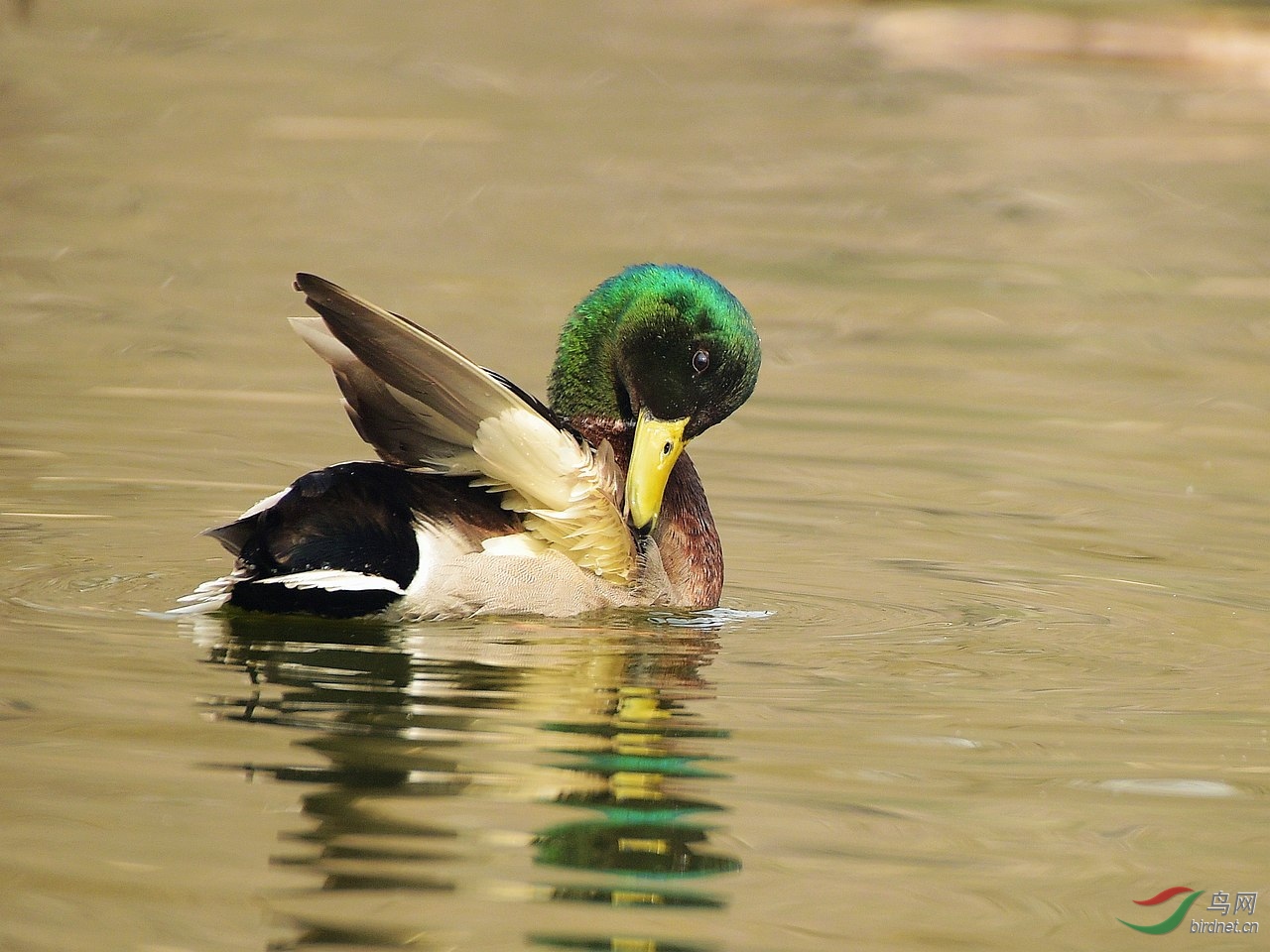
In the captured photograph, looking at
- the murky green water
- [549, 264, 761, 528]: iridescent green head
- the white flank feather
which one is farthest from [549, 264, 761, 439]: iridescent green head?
the murky green water

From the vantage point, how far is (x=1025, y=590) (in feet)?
23.7

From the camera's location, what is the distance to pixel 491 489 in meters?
6.12

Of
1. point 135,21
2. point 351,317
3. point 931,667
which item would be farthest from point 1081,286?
point 135,21

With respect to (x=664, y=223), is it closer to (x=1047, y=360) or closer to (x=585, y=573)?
(x=1047, y=360)

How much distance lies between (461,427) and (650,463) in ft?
2.96

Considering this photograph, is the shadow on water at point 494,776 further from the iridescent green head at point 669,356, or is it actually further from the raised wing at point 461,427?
the iridescent green head at point 669,356

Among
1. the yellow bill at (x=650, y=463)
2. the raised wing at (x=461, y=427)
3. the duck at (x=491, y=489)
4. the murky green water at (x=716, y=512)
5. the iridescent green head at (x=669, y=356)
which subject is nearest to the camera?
the murky green water at (x=716, y=512)

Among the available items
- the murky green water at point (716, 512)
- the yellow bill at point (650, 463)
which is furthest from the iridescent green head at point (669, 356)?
the murky green water at point (716, 512)

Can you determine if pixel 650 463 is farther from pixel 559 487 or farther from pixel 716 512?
pixel 716 512

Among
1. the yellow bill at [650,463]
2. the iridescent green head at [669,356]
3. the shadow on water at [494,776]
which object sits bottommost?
the shadow on water at [494,776]

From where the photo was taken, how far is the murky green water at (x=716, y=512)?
14.8 ft

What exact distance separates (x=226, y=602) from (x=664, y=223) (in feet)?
28.0

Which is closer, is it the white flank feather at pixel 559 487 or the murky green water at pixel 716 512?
the murky green water at pixel 716 512

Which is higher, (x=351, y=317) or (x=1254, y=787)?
(x=351, y=317)
